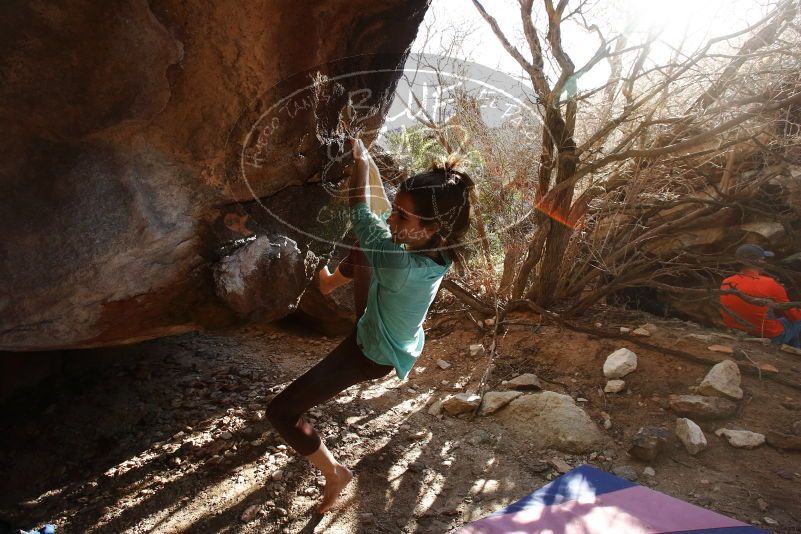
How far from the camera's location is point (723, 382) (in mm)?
3340

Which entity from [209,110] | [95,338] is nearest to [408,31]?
[209,110]

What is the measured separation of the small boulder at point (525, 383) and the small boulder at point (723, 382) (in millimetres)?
1062

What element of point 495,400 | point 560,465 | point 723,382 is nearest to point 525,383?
point 495,400

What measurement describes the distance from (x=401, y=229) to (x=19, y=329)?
171cm

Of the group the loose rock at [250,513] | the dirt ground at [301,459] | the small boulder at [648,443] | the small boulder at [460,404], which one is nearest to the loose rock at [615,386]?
the dirt ground at [301,459]

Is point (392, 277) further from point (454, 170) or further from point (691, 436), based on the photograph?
point (691, 436)

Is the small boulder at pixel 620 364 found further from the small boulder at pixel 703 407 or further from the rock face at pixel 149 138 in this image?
the rock face at pixel 149 138

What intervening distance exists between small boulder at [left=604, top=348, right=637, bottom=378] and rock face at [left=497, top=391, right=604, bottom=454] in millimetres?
514

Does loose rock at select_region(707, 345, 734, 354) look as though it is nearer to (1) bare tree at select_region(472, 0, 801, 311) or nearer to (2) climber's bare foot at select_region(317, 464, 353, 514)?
(1) bare tree at select_region(472, 0, 801, 311)

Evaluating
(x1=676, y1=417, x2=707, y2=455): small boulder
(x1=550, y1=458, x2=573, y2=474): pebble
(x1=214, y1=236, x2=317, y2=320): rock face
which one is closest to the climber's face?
(x1=214, y1=236, x2=317, y2=320): rock face

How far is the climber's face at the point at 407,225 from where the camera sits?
5.99 ft

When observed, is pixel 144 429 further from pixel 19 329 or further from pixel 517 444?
pixel 517 444

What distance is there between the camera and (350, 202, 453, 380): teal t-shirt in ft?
6.18

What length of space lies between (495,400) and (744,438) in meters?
1.46
